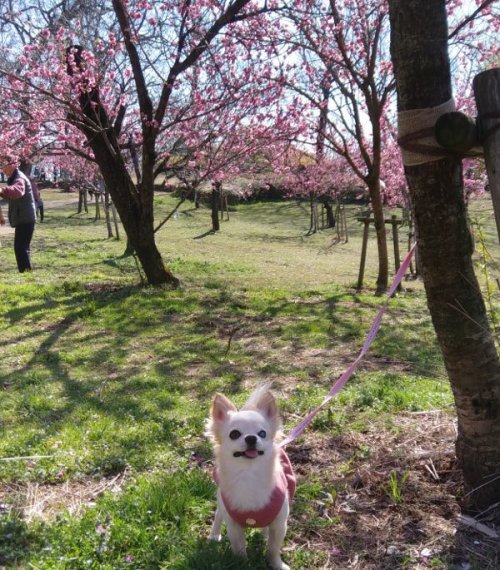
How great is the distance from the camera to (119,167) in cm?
1020

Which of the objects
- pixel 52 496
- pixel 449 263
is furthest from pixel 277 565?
pixel 449 263

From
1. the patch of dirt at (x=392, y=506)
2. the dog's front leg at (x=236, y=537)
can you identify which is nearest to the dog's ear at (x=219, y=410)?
the dog's front leg at (x=236, y=537)

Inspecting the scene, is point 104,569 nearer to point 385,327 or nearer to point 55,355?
point 55,355

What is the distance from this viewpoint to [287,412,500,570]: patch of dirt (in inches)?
108

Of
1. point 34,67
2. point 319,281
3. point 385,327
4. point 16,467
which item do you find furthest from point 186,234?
point 16,467

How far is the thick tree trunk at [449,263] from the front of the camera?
9.00 ft

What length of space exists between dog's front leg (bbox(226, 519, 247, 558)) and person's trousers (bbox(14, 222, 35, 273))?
30.9ft

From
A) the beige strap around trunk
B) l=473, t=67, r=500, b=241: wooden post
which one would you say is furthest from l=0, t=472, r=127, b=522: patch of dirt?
l=473, t=67, r=500, b=241: wooden post

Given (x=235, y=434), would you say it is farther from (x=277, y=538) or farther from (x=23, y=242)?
(x=23, y=242)

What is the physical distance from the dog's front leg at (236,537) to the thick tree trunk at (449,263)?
1331 mm

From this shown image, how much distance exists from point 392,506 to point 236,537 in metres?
1.06

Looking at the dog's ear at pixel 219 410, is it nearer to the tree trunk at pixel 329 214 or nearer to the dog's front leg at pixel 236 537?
the dog's front leg at pixel 236 537

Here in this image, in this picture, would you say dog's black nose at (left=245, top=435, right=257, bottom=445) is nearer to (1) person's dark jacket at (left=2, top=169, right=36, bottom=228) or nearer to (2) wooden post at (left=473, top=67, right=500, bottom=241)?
(2) wooden post at (left=473, top=67, right=500, bottom=241)

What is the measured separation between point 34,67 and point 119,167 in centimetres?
264
